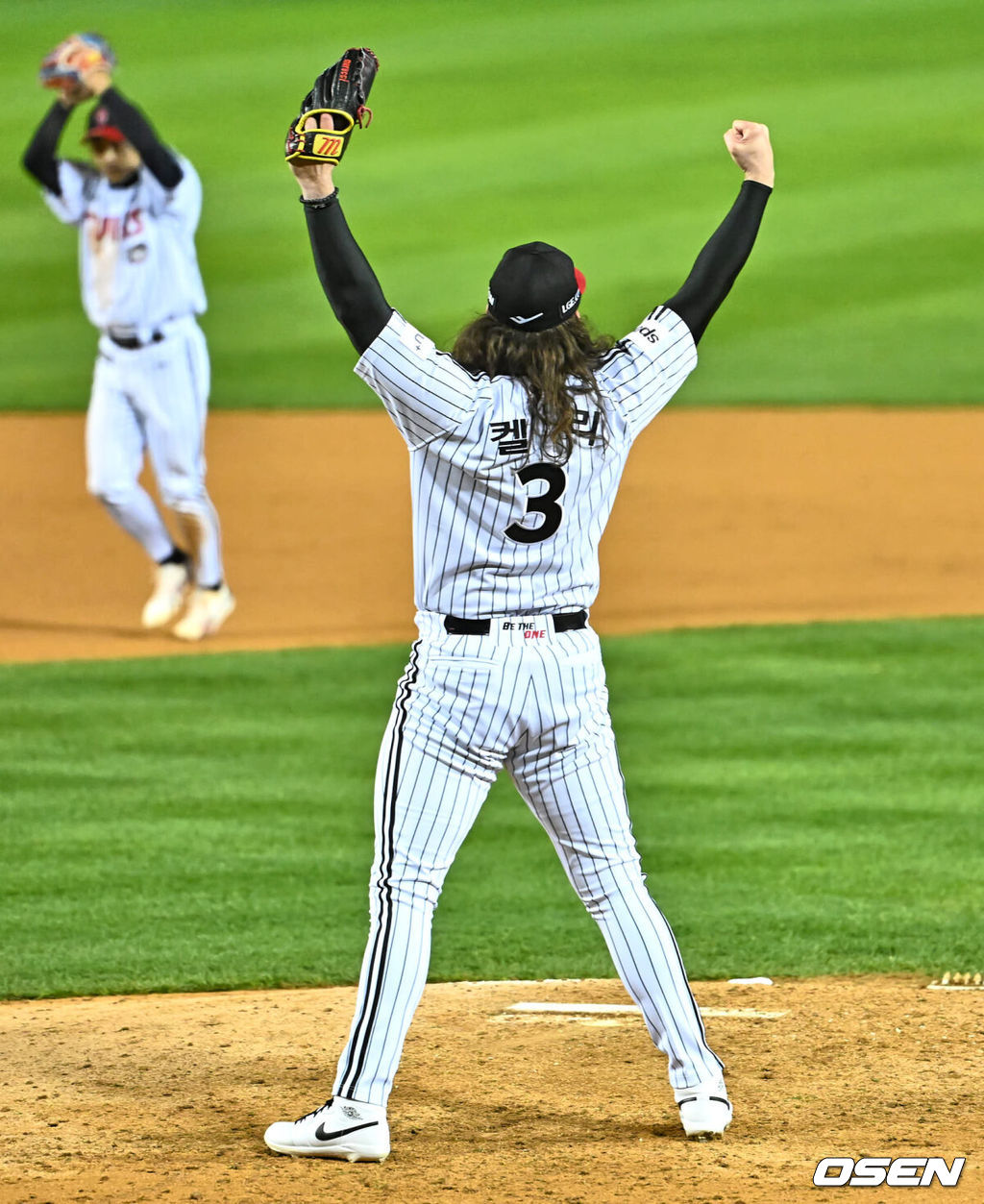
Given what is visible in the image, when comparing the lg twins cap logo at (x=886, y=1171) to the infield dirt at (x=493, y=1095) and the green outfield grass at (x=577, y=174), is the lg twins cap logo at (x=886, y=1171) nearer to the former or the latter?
the infield dirt at (x=493, y=1095)

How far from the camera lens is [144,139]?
9.01m

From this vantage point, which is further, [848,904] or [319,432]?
[319,432]

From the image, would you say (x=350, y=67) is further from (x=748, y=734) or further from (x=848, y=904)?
(x=748, y=734)

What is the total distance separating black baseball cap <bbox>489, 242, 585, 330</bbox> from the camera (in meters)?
3.45

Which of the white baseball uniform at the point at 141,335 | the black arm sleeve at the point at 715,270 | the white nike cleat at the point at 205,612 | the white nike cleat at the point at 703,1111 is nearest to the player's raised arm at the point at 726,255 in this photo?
the black arm sleeve at the point at 715,270

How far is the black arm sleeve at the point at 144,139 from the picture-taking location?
9.02m

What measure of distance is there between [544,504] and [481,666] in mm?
310

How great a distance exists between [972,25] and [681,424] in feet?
44.2

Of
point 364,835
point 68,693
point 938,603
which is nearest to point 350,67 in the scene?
point 364,835

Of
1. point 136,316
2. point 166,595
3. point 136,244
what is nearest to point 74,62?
point 136,244

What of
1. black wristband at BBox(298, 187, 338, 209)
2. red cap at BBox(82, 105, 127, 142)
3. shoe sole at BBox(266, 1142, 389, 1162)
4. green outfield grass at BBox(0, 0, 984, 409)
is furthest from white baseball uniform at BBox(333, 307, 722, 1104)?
green outfield grass at BBox(0, 0, 984, 409)

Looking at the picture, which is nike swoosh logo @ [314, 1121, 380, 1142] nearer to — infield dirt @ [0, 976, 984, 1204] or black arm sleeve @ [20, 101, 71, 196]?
infield dirt @ [0, 976, 984, 1204]

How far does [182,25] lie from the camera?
26.6 metres

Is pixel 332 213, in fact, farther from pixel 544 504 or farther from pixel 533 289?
pixel 544 504
